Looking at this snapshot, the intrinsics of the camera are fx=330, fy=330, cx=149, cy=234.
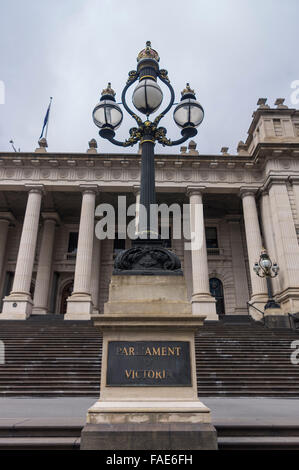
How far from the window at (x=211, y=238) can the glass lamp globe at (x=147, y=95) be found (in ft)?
73.8

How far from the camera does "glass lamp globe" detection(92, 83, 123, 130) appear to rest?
5.95 metres

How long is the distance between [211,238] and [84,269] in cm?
1188

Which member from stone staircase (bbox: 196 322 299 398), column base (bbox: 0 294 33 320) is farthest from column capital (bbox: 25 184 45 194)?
stone staircase (bbox: 196 322 299 398)

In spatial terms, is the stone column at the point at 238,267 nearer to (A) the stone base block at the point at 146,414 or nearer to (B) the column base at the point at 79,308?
(B) the column base at the point at 79,308

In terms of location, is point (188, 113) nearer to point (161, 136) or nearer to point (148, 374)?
point (161, 136)

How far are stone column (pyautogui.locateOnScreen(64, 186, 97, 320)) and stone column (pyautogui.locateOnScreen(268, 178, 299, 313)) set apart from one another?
11.1 meters

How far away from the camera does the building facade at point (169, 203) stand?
20.2 meters

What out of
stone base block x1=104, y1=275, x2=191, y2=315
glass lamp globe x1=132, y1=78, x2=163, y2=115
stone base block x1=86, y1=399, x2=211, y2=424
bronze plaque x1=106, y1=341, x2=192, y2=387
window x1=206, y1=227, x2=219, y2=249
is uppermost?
window x1=206, y1=227, x2=219, y2=249

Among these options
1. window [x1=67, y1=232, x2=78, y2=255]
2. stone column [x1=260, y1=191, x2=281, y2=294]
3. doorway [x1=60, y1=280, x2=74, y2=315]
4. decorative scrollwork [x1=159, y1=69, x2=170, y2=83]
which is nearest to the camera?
decorative scrollwork [x1=159, y1=69, x2=170, y2=83]

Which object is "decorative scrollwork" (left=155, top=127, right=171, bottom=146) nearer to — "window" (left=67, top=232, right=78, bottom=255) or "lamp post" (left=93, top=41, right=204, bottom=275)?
"lamp post" (left=93, top=41, right=204, bottom=275)

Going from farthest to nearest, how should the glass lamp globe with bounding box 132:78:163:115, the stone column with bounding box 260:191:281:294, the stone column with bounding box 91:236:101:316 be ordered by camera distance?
1. the stone column with bounding box 91:236:101:316
2. the stone column with bounding box 260:191:281:294
3. the glass lamp globe with bounding box 132:78:163:115

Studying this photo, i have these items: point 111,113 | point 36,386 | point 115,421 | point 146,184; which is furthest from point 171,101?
point 36,386

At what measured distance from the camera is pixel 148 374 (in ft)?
12.0

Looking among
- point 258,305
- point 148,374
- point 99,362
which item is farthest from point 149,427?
point 258,305
